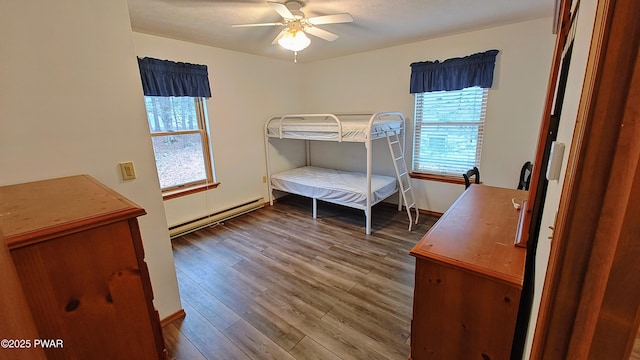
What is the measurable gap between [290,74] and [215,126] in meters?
1.67

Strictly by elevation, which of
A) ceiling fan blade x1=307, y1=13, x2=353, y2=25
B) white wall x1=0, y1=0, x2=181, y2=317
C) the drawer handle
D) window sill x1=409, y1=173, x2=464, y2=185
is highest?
ceiling fan blade x1=307, y1=13, x2=353, y2=25

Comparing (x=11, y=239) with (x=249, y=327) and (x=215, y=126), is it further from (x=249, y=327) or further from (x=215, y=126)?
(x=215, y=126)

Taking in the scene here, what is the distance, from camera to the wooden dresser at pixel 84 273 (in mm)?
811

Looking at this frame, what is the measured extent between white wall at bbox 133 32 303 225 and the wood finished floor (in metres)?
0.41

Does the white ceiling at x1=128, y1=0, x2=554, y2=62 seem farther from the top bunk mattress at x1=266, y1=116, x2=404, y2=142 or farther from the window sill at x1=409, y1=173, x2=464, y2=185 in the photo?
the window sill at x1=409, y1=173, x2=464, y2=185

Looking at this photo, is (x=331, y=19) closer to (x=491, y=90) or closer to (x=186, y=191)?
(x=491, y=90)

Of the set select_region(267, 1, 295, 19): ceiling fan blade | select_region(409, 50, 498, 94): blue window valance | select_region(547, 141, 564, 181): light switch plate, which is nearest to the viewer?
select_region(547, 141, 564, 181): light switch plate

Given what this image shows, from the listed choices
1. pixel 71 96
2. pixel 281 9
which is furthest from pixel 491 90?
pixel 71 96

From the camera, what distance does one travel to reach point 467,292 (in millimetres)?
1229

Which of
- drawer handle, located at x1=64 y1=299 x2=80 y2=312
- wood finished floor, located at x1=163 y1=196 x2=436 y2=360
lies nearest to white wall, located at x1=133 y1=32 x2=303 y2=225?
wood finished floor, located at x1=163 y1=196 x2=436 y2=360

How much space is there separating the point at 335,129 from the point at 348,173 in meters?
1.04

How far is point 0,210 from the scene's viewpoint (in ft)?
3.20

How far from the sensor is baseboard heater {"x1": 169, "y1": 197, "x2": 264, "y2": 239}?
3.32m

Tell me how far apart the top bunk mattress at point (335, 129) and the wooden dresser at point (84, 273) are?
8.49 ft
